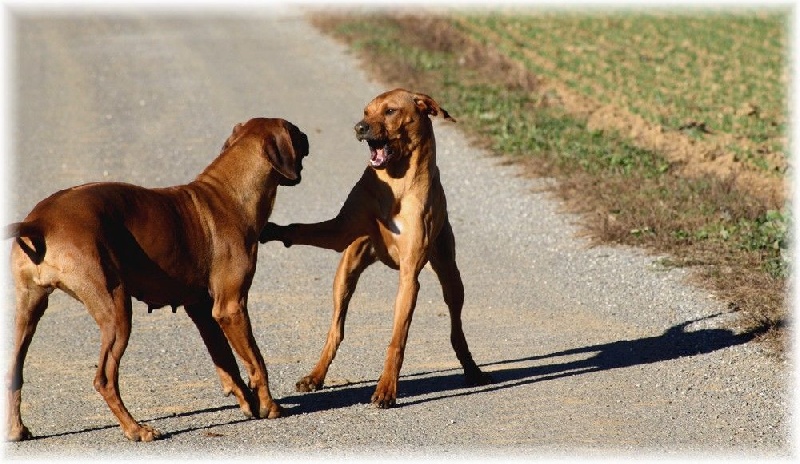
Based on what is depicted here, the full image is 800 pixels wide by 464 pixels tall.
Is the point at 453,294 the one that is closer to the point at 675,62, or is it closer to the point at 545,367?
the point at 545,367

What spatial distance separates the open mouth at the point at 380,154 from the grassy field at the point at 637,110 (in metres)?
2.75

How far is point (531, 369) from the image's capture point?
340 inches

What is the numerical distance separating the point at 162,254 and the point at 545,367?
2.71m

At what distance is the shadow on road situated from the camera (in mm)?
7926

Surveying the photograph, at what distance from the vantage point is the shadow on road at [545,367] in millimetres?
7926

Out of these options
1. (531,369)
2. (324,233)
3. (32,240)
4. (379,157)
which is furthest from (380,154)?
(32,240)

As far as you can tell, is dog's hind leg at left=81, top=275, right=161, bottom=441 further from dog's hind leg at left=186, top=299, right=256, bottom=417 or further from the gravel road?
dog's hind leg at left=186, top=299, right=256, bottom=417

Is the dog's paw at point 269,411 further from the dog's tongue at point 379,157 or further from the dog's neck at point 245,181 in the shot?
the dog's tongue at point 379,157

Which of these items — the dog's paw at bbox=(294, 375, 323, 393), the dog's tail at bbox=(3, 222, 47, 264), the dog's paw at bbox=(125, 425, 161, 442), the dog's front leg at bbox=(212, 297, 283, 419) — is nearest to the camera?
the dog's tail at bbox=(3, 222, 47, 264)

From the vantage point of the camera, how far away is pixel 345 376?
8.48 m

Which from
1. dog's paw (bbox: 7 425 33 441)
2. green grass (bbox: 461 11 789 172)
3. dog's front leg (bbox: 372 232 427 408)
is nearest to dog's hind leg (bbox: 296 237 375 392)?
dog's front leg (bbox: 372 232 427 408)

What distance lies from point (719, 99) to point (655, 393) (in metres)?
13.9

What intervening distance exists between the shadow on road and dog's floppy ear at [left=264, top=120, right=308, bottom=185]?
125cm

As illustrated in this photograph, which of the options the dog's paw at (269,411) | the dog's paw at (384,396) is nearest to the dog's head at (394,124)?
the dog's paw at (384,396)
